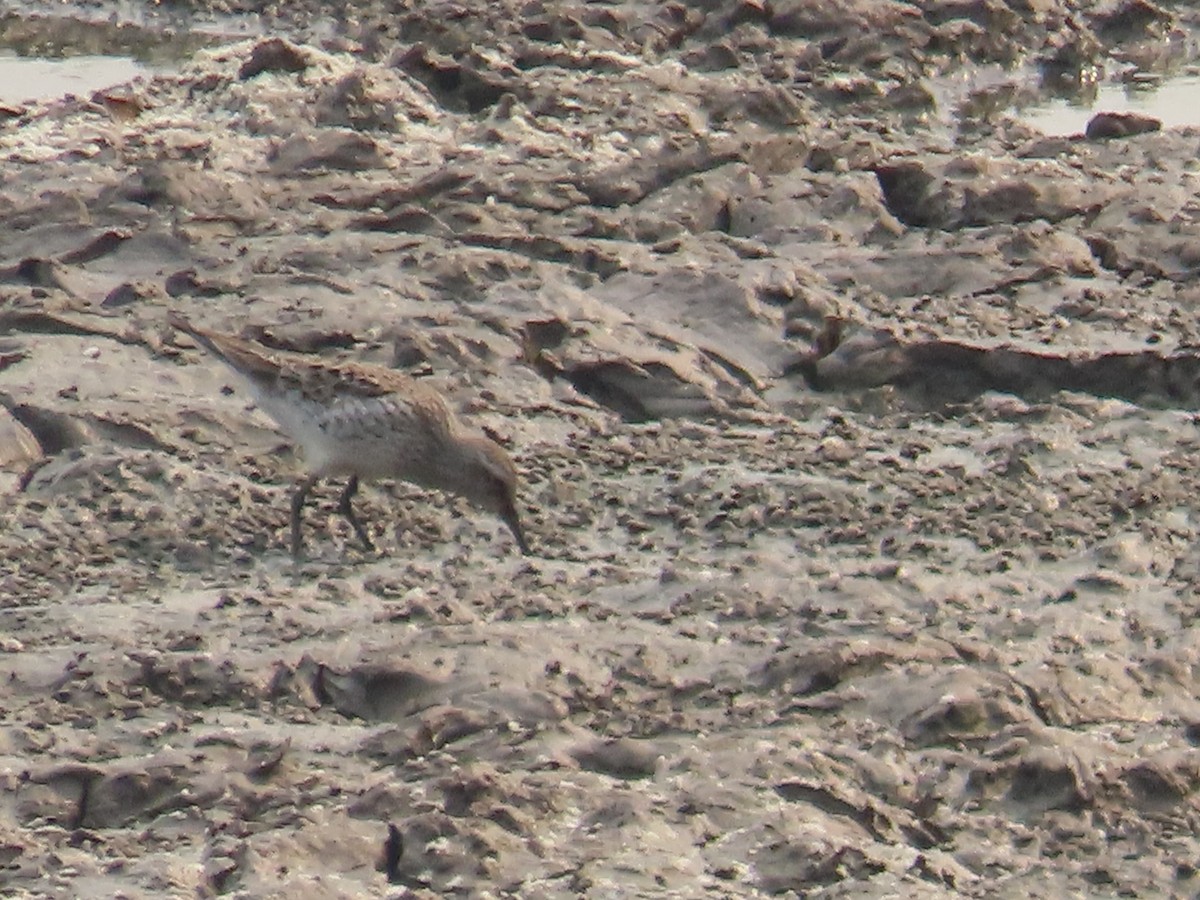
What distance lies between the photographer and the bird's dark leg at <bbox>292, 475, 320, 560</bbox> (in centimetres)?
735

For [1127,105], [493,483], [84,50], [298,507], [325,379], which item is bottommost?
[84,50]

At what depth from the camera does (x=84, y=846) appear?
→ 5379 millimetres

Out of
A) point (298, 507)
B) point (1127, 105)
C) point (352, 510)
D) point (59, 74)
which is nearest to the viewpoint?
point (298, 507)

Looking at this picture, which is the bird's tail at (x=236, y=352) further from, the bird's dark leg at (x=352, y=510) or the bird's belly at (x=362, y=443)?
the bird's dark leg at (x=352, y=510)

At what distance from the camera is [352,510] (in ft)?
25.1

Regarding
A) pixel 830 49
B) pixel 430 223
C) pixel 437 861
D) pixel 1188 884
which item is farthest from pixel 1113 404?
pixel 830 49

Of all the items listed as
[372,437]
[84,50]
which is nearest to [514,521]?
[372,437]

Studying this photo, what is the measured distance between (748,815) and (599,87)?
700 centimetres

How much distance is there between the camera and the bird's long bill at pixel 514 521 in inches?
292

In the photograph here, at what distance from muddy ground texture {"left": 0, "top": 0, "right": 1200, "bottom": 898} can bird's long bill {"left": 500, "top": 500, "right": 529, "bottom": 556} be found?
8 centimetres

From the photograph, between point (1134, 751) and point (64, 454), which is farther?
point (64, 454)

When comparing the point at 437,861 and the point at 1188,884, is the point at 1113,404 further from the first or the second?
the point at 437,861

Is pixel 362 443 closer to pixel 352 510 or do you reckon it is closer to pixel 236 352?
pixel 352 510

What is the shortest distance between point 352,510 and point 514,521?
0.52 metres
